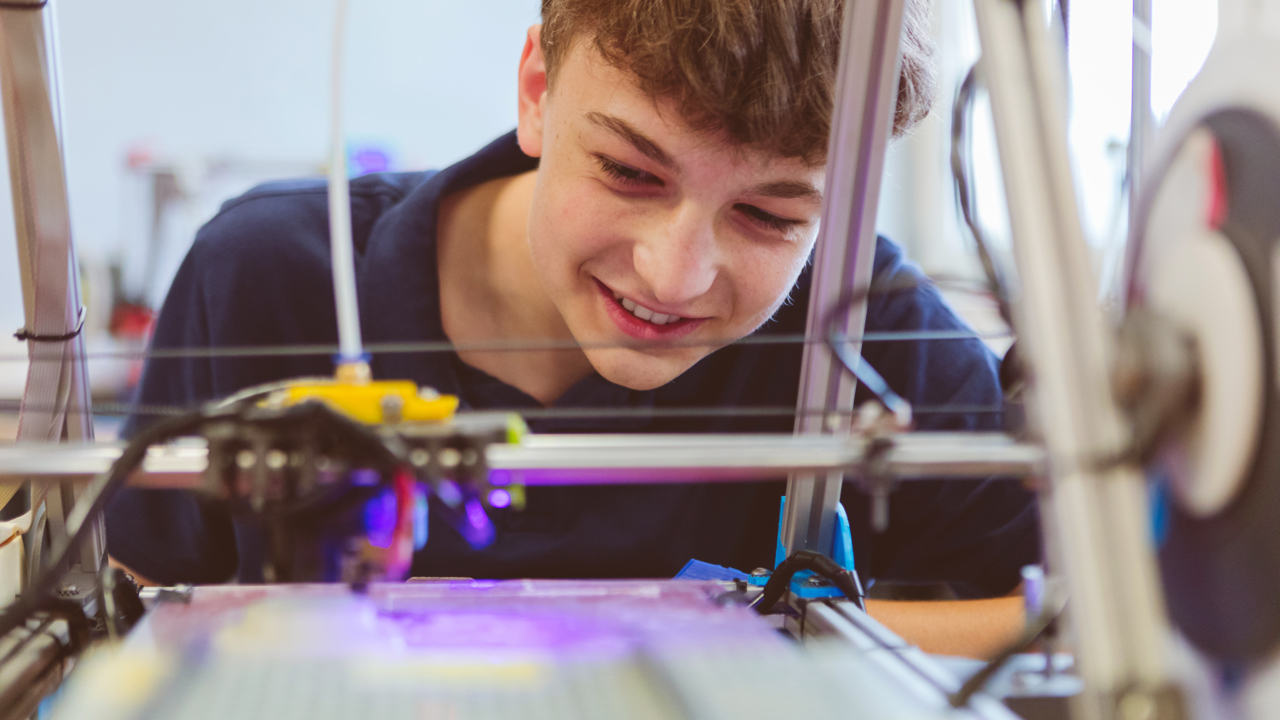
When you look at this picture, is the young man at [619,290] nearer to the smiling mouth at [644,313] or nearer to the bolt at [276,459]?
the smiling mouth at [644,313]

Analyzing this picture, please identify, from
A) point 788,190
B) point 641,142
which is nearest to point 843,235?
point 788,190

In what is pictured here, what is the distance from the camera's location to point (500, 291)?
1.11 m

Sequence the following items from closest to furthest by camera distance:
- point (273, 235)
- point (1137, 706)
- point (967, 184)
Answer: point (1137, 706)
point (967, 184)
point (273, 235)

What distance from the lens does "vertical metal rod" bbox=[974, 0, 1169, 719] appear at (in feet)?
1.05

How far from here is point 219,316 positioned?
1.07 meters

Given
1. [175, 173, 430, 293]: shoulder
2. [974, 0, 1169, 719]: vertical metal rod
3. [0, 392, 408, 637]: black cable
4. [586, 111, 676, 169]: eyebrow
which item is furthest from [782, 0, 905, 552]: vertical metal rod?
[175, 173, 430, 293]: shoulder

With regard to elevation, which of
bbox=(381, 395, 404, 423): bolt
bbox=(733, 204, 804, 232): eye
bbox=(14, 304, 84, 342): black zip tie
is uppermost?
bbox=(733, 204, 804, 232): eye

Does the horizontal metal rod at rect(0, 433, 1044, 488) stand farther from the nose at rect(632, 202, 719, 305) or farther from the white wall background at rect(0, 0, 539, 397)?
the white wall background at rect(0, 0, 539, 397)

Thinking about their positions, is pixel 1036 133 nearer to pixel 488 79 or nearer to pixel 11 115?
pixel 11 115

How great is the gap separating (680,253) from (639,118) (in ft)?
0.37

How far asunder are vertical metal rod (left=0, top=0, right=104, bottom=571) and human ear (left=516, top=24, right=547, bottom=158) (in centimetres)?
42

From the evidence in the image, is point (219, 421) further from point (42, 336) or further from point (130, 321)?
point (130, 321)

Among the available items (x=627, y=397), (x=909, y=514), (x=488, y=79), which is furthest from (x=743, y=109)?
(x=488, y=79)

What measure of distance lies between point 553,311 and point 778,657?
71cm
